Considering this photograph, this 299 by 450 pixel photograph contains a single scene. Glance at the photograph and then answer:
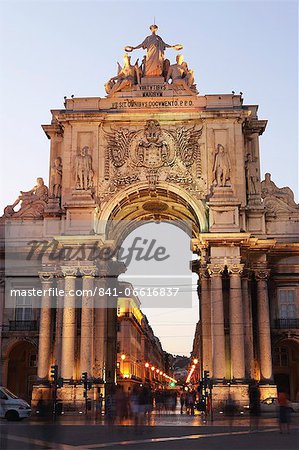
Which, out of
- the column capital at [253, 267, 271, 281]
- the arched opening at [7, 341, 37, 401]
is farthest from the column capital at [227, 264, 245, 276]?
the arched opening at [7, 341, 37, 401]

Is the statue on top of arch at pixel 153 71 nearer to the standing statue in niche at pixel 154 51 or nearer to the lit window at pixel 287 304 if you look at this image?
the standing statue in niche at pixel 154 51

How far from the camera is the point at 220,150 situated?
43656mm

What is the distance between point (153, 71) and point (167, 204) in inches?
396

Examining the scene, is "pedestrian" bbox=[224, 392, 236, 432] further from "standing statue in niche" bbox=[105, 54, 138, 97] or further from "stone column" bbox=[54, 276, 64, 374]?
"standing statue in niche" bbox=[105, 54, 138, 97]

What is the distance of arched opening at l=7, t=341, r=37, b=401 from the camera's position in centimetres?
4794

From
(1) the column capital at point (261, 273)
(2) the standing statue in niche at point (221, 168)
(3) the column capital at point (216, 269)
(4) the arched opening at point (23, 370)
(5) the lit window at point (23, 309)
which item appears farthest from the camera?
(4) the arched opening at point (23, 370)

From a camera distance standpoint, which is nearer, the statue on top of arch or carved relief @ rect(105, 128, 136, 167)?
carved relief @ rect(105, 128, 136, 167)

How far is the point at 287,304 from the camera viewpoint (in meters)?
44.9

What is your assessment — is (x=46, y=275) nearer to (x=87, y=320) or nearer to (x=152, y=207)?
(x=87, y=320)

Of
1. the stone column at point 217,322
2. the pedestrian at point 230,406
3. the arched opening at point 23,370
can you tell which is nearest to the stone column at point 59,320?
the arched opening at point 23,370

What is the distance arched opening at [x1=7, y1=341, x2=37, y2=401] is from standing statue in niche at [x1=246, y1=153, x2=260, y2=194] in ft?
65.8

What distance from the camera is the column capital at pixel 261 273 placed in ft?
140

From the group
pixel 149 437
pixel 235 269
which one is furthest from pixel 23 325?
pixel 149 437

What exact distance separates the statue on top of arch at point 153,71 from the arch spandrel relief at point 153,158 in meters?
3.56
